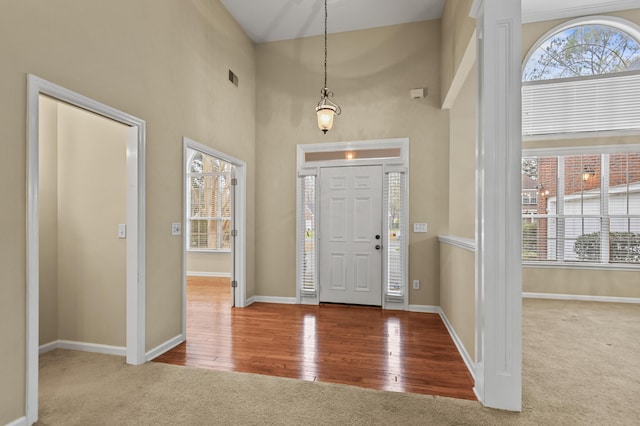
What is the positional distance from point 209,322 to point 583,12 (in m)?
7.15

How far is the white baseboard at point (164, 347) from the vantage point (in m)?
2.94

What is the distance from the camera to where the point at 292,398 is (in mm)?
2303

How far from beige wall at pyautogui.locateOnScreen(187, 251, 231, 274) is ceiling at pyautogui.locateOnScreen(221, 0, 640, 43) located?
4447 mm

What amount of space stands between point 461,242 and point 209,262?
18.5 ft

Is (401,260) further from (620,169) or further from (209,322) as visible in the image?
(620,169)

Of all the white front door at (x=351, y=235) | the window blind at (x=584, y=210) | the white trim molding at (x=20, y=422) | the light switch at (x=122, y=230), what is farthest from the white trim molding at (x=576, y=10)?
the white trim molding at (x=20, y=422)

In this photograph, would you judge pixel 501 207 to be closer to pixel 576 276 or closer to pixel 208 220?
pixel 576 276

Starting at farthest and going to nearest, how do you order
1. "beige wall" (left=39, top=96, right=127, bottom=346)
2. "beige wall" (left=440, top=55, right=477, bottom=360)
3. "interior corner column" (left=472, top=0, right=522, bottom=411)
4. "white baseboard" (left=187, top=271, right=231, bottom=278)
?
"white baseboard" (left=187, top=271, right=231, bottom=278) < "beige wall" (left=440, top=55, right=477, bottom=360) < "beige wall" (left=39, top=96, right=127, bottom=346) < "interior corner column" (left=472, top=0, right=522, bottom=411)

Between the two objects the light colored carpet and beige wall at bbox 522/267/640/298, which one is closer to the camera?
the light colored carpet

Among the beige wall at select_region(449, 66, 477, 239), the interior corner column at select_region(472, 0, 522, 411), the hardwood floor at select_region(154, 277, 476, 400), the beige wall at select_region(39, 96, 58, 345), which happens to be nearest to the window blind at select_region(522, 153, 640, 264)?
the beige wall at select_region(449, 66, 477, 239)

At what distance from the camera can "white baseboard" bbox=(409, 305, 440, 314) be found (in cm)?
450

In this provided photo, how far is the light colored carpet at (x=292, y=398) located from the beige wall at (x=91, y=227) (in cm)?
33

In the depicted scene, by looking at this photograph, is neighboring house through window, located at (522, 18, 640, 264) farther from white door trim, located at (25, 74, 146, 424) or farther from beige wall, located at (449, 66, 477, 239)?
white door trim, located at (25, 74, 146, 424)

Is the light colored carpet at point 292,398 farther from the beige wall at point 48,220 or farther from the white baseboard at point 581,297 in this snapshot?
the white baseboard at point 581,297
